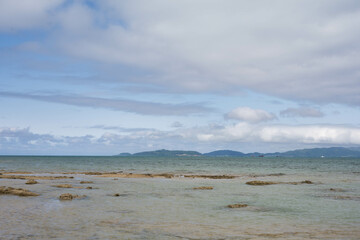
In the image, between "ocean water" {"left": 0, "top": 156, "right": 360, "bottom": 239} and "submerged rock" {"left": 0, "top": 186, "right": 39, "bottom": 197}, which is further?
"submerged rock" {"left": 0, "top": 186, "right": 39, "bottom": 197}

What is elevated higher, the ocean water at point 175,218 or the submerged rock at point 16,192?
the submerged rock at point 16,192

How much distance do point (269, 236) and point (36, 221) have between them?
43.8ft

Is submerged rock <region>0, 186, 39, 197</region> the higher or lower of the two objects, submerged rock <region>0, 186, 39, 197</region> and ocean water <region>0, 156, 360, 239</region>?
the higher

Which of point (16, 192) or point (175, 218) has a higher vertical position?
point (16, 192)

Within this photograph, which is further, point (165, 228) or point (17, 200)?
point (17, 200)

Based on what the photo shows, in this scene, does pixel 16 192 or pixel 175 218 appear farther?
pixel 16 192

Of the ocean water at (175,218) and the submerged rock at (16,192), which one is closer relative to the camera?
the ocean water at (175,218)

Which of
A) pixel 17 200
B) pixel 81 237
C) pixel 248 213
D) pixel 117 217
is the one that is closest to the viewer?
pixel 81 237

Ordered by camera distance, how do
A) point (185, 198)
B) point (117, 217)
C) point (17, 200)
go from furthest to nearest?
point (185, 198) → point (17, 200) → point (117, 217)

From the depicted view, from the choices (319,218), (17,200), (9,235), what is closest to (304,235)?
(319,218)

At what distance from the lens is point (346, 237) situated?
16.5 metres

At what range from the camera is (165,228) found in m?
18.2

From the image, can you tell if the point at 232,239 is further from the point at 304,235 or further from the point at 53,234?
the point at 53,234

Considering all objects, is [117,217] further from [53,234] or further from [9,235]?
[9,235]
